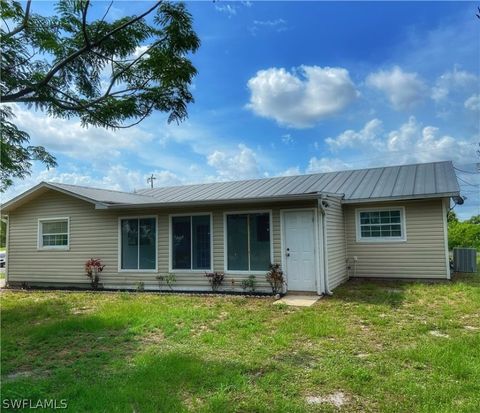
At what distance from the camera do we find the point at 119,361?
469 cm

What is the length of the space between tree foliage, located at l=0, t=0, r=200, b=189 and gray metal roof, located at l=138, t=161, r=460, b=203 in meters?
5.38

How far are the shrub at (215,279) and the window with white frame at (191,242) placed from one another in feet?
0.95

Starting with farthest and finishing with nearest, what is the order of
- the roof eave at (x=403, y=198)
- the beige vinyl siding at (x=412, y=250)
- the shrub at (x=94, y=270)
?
1. the shrub at (x=94, y=270)
2. the beige vinyl siding at (x=412, y=250)
3. the roof eave at (x=403, y=198)

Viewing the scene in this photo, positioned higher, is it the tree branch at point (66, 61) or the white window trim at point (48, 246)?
the tree branch at point (66, 61)

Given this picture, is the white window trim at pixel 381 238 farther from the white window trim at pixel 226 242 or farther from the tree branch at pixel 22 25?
the tree branch at pixel 22 25

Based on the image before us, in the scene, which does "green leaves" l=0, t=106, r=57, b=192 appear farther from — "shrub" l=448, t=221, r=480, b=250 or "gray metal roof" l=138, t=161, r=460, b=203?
"shrub" l=448, t=221, r=480, b=250

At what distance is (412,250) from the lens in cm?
1086

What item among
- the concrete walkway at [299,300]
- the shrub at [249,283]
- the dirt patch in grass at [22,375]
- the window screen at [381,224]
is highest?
the window screen at [381,224]

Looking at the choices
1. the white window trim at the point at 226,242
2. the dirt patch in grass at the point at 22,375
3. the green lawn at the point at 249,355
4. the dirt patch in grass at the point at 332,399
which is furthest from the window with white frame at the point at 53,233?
the dirt patch in grass at the point at 332,399

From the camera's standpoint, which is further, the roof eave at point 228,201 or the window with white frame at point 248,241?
the window with white frame at point 248,241

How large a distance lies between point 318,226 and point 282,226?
2.99ft

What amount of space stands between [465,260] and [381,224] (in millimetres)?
3723

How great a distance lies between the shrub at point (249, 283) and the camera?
9.55 meters

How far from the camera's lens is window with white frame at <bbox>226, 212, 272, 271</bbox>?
962 centimetres
